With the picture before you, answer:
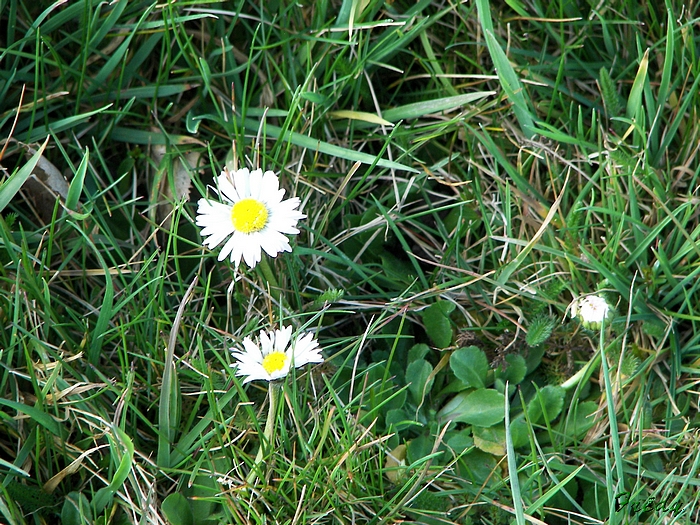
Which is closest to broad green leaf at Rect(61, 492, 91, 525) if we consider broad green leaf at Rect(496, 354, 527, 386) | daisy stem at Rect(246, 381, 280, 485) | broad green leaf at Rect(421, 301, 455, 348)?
daisy stem at Rect(246, 381, 280, 485)

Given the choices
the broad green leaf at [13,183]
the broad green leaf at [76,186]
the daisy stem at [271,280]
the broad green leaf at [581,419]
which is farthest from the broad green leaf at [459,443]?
the broad green leaf at [13,183]

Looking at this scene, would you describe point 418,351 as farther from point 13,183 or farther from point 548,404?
point 13,183

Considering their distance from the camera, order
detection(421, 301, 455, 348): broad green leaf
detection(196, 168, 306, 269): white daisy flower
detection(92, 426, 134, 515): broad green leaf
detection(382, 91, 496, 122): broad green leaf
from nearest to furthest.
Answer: detection(92, 426, 134, 515): broad green leaf < detection(196, 168, 306, 269): white daisy flower < detection(421, 301, 455, 348): broad green leaf < detection(382, 91, 496, 122): broad green leaf

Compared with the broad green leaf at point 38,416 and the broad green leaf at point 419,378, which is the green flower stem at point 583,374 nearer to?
the broad green leaf at point 419,378

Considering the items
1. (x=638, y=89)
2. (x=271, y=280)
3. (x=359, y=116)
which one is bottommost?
(x=271, y=280)

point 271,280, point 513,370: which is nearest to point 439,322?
point 513,370

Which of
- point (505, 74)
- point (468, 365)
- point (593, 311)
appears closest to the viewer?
point (593, 311)

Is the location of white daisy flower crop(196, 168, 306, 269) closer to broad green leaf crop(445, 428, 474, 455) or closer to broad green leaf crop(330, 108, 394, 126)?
broad green leaf crop(330, 108, 394, 126)
